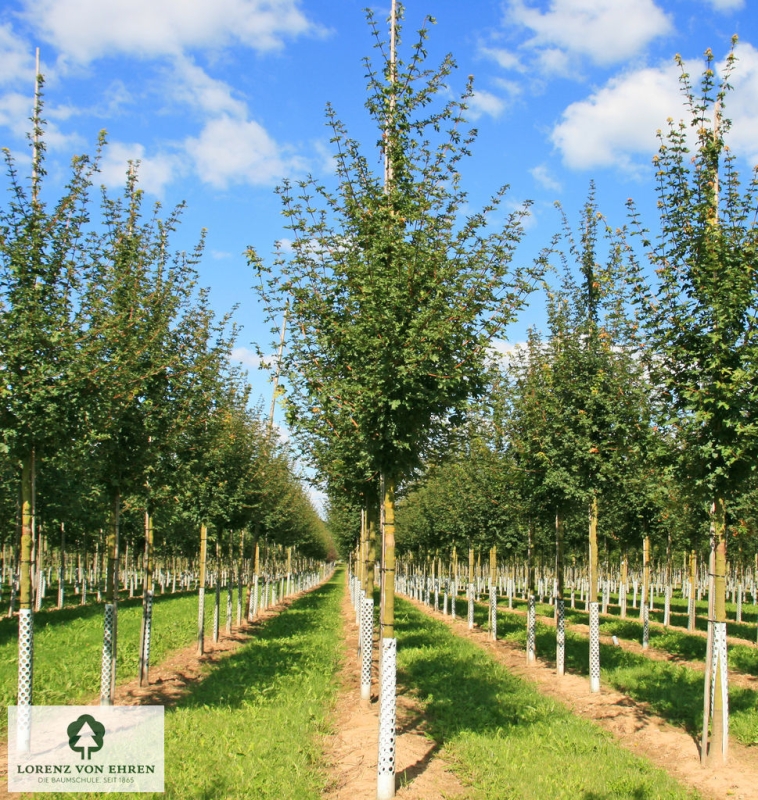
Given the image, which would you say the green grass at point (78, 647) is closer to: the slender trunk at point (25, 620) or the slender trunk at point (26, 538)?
the slender trunk at point (25, 620)

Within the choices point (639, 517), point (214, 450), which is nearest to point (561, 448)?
point (214, 450)

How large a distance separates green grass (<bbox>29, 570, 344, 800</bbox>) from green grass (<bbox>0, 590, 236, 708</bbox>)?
218 centimetres

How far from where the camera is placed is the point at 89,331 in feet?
29.6

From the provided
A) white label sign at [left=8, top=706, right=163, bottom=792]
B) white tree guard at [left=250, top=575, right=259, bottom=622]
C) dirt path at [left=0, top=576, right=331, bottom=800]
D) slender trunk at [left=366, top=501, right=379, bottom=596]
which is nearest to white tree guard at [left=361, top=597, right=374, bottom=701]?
slender trunk at [left=366, top=501, right=379, bottom=596]

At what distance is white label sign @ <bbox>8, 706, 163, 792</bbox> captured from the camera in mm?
7359

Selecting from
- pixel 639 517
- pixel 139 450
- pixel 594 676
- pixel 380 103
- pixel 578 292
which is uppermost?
pixel 380 103

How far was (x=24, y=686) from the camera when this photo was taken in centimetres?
842

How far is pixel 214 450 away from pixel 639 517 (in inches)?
687

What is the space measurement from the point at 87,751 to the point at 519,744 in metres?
5.54

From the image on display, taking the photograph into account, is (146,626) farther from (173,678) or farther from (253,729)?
(253,729)

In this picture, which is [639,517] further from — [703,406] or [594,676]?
[703,406]

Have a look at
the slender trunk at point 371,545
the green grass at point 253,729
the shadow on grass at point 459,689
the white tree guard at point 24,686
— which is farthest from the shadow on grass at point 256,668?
the white tree guard at point 24,686

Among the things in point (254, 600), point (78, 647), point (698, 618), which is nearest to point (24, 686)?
point (78, 647)

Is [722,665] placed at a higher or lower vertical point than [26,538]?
lower
